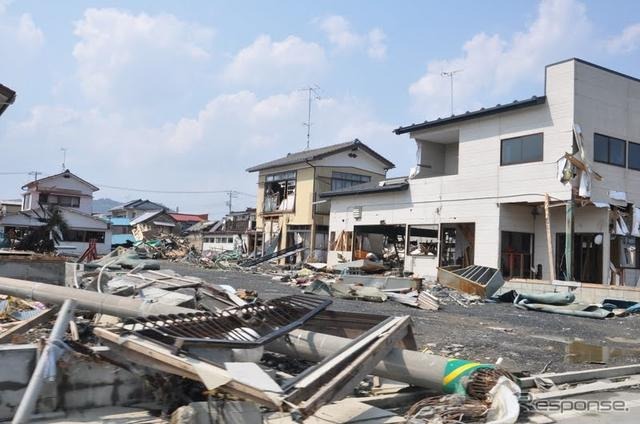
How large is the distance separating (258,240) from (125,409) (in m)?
32.8

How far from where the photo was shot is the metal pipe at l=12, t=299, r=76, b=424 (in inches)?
153

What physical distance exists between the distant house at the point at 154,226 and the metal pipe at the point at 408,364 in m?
40.3

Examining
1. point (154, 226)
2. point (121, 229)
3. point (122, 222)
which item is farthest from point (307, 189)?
point (122, 222)

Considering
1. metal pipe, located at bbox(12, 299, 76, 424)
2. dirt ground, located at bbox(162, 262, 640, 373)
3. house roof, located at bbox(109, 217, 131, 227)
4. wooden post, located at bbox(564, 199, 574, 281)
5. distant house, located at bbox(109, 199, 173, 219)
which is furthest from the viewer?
distant house, located at bbox(109, 199, 173, 219)

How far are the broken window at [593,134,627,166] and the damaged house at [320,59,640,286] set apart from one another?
4cm

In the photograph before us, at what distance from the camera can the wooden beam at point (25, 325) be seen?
202 inches

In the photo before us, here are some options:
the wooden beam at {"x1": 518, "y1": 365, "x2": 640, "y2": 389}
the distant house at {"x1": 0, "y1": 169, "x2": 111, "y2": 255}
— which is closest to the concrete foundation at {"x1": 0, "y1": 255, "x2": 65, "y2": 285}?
the wooden beam at {"x1": 518, "y1": 365, "x2": 640, "y2": 389}

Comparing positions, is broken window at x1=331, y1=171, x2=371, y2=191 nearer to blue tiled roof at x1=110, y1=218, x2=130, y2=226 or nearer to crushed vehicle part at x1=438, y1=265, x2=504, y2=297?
crushed vehicle part at x1=438, y1=265, x2=504, y2=297

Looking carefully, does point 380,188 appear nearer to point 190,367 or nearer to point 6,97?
point 6,97

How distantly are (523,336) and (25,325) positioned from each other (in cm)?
828

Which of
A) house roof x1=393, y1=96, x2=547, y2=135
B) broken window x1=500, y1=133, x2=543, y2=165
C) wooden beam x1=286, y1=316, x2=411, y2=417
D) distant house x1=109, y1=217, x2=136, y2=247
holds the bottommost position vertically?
wooden beam x1=286, y1=316, x2=411, y2=417

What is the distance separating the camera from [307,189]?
3250 cm

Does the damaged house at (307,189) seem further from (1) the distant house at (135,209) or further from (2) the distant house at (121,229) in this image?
(1) the distant house at (135,209)

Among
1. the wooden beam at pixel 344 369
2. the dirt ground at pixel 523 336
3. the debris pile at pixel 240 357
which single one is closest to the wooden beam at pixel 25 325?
the debris pile at pixel 240 357
